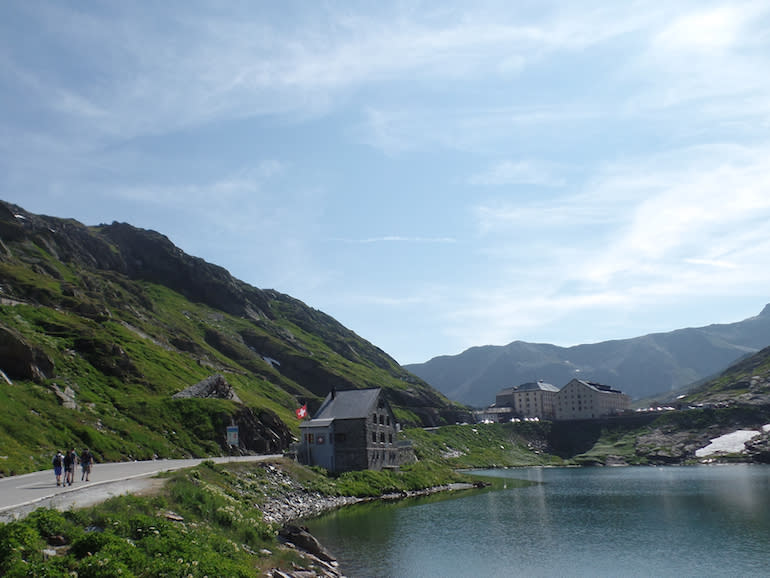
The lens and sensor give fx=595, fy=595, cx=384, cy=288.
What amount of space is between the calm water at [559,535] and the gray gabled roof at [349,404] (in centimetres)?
1645

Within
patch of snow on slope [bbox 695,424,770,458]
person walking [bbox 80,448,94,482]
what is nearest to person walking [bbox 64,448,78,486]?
person walking [bbox 80,448,94,482]

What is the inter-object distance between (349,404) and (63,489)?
184 ft

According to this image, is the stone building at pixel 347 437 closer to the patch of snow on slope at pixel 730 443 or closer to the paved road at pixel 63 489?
the paved road at pixel 63 489

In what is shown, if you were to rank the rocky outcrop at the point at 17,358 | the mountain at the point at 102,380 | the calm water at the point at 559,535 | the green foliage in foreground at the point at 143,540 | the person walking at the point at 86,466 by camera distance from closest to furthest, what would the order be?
the green foliage in foreground at the point at 143,540, the calm water at the point at 559,535, the person walking at the point at 86,466, the mountain at the point at 102,380, the rocky outcrop at the point at 17,358

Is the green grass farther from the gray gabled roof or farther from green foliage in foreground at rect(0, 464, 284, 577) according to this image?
green foliage in foreground at rect(0, 464, 284, 577)

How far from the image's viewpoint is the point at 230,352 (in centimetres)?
16950

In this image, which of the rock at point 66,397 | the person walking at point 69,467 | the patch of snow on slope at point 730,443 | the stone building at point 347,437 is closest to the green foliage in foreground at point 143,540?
the person walking at point 69,467

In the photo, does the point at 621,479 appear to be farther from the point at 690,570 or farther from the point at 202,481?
the point at 202,481

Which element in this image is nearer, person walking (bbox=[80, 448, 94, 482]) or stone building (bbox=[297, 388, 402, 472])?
person walking (bbox=[80, 448, 94, 482])

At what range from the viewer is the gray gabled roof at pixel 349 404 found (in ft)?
285

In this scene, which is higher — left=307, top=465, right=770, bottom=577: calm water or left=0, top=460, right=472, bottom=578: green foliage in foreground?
left=0, top=460, right=472, bottom=578: green foliage in foreground

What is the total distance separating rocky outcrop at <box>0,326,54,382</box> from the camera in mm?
60312

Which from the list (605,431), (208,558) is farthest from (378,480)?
(605,431)

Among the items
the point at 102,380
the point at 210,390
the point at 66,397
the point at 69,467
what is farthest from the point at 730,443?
the point at 69,467
